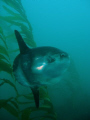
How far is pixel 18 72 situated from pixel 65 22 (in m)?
86.1

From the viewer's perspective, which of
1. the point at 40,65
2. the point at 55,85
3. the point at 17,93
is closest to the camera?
the point at 40,65

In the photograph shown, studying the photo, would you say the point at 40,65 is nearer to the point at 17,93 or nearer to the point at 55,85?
the point at 17,93

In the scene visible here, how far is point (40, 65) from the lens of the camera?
0.87 metres

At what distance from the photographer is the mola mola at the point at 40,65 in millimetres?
871

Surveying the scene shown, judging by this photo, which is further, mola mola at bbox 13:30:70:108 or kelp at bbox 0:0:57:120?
kelp at bbox 0:0:57:120

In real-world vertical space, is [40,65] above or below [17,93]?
above

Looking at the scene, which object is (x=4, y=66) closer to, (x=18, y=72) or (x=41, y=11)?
(x=18, y=72)

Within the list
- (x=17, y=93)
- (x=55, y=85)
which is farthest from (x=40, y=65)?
(x=55, y=85)

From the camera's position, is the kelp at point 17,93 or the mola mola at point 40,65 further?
the kelp at point 17,93

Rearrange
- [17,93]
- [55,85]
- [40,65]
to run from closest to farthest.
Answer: [40,65]
[17,93]
[55,85]

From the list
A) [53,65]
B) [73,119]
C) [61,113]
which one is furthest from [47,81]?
[61,113]

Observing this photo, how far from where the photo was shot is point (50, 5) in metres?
65.6

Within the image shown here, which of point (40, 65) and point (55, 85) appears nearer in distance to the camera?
point (40, 65)

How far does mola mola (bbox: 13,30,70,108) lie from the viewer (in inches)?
34.3
